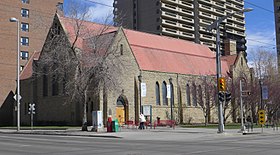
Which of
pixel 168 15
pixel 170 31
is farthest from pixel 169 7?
pixel 170 31

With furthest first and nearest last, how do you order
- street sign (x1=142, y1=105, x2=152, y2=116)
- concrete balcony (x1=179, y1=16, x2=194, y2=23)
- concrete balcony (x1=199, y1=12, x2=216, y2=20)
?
1. concrete balcony (x1=199, y1=12, x2=216, y2=20)
2. concrete balcony (x1=179, y1=16, x2=194, y2=23)
3. street sign (x1=142, y1=105, x2=152, y2=116)

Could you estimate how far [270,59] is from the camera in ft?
194

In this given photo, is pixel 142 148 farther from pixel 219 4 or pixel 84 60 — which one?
pixel 219 4

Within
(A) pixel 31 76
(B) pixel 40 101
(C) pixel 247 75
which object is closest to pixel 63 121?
(B) pixel 40 101

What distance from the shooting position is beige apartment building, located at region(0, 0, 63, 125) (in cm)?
6500

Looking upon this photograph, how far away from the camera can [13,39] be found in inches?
2643

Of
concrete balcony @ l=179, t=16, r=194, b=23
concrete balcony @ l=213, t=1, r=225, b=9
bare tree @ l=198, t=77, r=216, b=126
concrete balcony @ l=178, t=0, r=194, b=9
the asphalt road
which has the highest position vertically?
concrete balcony @ l=213, t=1, r=225, b=9

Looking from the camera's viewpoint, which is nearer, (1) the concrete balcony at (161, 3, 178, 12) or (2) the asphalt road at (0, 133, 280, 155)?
(2) the asphalt road at (0, 133, 280, 155)

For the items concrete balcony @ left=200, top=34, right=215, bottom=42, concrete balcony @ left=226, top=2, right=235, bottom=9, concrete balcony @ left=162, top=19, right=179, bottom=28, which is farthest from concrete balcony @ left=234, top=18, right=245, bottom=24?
concrete balcony @ left=162, top=19, right=179, bottom=28

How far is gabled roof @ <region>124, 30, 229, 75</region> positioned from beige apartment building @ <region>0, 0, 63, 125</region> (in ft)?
53.1

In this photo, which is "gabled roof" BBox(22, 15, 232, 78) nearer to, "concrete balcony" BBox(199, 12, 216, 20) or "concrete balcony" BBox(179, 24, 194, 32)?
"concrete balcony" BBox(179, 24, 194, 32)

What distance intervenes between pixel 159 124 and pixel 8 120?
106 ft

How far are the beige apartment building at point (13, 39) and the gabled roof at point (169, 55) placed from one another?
53.1 feet

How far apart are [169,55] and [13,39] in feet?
89.9
